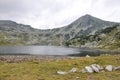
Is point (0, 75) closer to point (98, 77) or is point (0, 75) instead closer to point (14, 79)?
point (14, 79)

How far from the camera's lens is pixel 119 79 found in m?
40.4

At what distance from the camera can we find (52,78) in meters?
41.4

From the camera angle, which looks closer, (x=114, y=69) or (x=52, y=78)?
(x=52, y=78)

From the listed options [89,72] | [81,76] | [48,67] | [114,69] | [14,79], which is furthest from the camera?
[48,67]

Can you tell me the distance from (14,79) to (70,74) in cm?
1201

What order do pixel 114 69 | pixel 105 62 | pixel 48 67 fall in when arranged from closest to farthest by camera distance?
1. pixel 114 69
2. pixel 48 67
3. pixel 105 62

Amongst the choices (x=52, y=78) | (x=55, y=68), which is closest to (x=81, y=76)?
(x=52, y=78)

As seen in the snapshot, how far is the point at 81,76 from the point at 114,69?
11.1m

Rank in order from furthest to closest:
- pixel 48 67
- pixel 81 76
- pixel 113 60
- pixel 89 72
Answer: pixel 113 60, pixel 48 67, pixel 89 72, pixel 81 76

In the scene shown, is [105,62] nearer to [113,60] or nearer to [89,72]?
[113,60]

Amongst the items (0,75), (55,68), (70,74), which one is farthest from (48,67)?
(0,75)

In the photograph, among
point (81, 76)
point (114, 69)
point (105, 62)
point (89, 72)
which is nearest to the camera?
point (81, 76)

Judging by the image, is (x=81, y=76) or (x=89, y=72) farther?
(x=89, y=72)

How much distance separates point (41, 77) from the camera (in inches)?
1666
